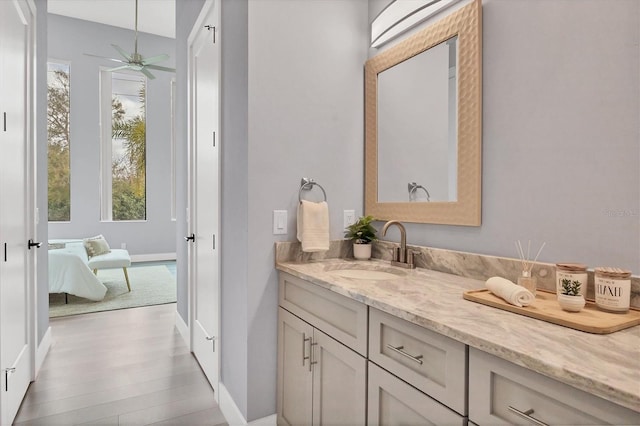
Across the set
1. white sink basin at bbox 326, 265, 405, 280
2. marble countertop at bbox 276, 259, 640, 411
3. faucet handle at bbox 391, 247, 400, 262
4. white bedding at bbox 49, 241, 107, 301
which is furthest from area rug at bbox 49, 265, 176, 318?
Result: marble countertop at bbox 276, 259, 640, 411

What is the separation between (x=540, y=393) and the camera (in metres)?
0.76

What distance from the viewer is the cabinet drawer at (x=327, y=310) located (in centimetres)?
129

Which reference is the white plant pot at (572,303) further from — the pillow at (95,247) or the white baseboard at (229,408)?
the pillow at (95,247)


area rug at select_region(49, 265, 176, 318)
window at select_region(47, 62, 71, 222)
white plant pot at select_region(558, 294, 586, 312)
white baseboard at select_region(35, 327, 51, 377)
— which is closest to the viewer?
white plant pot at select_region(558, 294, 586, 312)

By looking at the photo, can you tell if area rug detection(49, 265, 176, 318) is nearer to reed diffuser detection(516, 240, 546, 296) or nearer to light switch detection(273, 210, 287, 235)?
light switch detection(273, 210, 287, 235)

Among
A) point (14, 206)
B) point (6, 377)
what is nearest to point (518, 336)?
point (6, 377)

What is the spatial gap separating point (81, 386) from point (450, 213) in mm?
2363

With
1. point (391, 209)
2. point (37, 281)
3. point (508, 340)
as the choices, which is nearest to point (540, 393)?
point (508, 340)

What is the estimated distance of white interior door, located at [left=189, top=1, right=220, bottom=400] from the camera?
7.37ft

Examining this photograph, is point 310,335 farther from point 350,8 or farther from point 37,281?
point 37,281

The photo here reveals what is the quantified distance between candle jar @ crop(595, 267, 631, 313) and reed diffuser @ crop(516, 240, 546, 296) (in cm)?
18

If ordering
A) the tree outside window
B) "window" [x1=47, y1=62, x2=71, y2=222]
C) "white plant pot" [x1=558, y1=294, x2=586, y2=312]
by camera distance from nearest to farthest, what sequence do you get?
"white plant pot" [x1=558, y1=294, x2=586, y2=312]
"window" [x1=47, y1=62, x2=71, y2=222]
the tree outside window

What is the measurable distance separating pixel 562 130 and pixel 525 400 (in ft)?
2.99

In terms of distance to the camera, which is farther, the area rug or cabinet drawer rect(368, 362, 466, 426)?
the area rug
